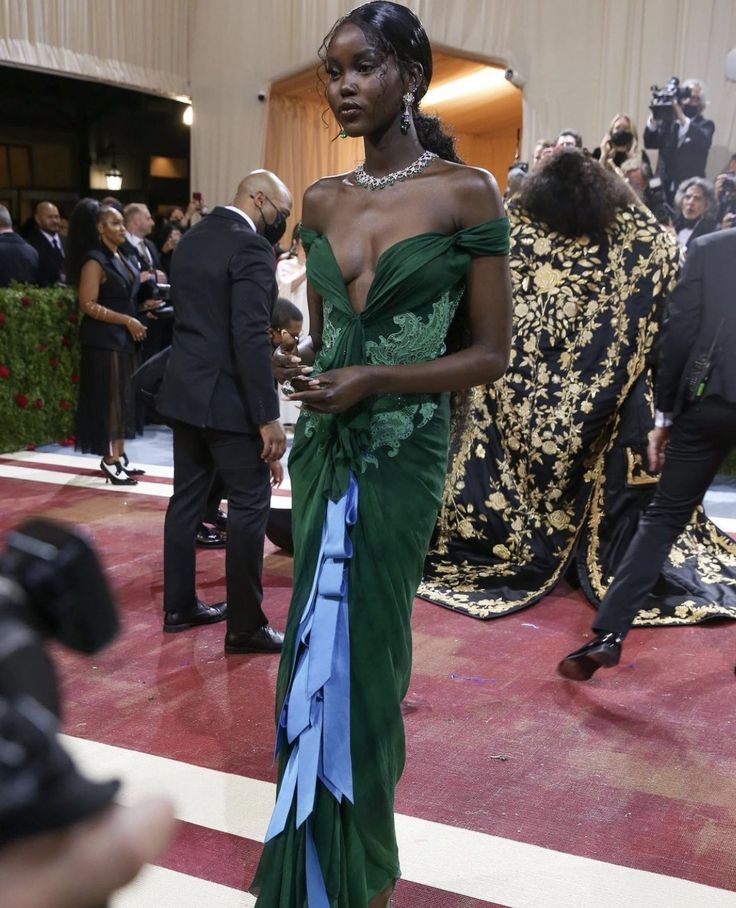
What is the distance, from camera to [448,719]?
3270 millimetres

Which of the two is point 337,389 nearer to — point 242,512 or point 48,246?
point 242,512

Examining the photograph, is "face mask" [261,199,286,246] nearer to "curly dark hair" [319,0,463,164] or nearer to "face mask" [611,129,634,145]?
"curly dark hair" [319,0,463,164]

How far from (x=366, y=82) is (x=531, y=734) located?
2025 mm

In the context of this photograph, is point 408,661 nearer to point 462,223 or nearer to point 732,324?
point 462,223

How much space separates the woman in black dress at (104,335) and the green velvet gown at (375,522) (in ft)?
15.8

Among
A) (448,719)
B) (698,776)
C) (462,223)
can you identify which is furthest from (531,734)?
(462,223)

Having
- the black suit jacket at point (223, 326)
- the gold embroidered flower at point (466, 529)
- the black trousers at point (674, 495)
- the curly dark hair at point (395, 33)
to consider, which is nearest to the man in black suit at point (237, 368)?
the black suit jacket at point (223, 326)

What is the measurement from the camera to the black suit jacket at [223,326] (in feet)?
12.1

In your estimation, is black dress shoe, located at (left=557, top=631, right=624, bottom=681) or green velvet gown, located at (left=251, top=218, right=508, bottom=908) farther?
black dress shoe, located at (left=557, top=631, right=624, bottom=681)

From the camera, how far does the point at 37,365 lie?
7797 millimetres

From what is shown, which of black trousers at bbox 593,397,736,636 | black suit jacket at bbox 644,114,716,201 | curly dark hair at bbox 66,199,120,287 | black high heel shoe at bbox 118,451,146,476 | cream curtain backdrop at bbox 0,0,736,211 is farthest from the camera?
cream curtain backdrop at bbox 0,0,736,211

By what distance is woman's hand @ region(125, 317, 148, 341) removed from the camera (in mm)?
6762

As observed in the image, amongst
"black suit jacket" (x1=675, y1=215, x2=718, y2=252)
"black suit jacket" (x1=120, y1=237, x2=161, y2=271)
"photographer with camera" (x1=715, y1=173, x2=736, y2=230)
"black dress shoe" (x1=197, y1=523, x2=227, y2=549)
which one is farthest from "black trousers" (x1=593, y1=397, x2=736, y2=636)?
"black suit jacket" (x1=120, y1=237, x2=161, y2=271)

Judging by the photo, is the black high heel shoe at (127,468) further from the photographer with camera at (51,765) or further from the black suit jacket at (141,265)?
the photographer with camera at (51,765)
